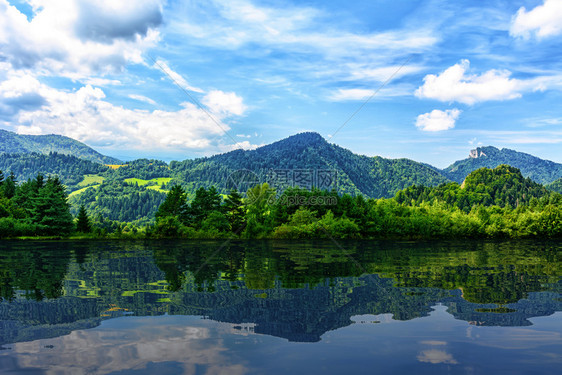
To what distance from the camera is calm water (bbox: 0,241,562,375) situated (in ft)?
23.7

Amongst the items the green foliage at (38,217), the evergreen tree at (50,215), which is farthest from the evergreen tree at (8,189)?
the evergreen tree at (50,215)

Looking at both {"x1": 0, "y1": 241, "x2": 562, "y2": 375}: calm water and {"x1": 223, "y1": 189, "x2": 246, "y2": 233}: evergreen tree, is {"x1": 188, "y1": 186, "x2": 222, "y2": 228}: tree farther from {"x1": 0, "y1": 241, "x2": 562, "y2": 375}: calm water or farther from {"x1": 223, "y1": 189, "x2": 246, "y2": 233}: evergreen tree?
{"x1": 0, "y1": 241, "x2": 562, "y2": 375}: calm water

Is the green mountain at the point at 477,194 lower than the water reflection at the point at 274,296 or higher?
higher

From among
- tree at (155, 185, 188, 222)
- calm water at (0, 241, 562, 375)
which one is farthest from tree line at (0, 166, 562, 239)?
calm water at (0, 241, 562, 375)

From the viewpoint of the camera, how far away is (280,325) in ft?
31.8

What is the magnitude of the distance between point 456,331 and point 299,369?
15.4ft

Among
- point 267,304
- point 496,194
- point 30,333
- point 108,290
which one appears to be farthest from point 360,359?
point 496,194

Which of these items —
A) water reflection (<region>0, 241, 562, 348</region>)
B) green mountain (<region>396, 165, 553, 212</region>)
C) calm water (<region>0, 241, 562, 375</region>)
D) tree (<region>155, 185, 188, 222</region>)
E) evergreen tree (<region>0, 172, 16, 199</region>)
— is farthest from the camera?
green mountain (<region>396, 165, 553, 212</region>)

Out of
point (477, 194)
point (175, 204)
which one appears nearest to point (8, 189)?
point (175, 204)

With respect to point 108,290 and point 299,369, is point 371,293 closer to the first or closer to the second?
point 299,369

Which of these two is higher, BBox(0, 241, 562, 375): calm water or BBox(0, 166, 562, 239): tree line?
BBox(0, 166, 562, 239): tree line

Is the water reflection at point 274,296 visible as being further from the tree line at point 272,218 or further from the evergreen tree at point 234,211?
the evergreen tree at point 234,211

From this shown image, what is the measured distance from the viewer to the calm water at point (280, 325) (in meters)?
7.23

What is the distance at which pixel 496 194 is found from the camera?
19512 cm
